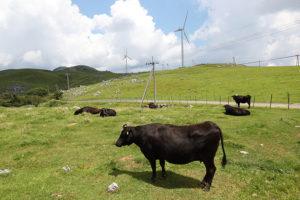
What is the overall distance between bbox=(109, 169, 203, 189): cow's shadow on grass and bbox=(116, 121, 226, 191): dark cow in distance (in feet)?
0.77

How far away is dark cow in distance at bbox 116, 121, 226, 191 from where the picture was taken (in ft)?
20.9

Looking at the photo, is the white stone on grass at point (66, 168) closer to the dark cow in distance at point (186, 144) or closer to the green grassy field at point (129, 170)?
the green grassy field at point (129, 170)

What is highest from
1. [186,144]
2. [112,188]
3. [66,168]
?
[186,144]

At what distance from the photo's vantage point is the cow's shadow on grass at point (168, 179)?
22.1ft

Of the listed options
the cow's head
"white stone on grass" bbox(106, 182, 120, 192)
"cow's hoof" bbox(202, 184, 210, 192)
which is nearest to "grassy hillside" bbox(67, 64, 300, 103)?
"cow's hoof" bbox(202, 184, 210, 192)

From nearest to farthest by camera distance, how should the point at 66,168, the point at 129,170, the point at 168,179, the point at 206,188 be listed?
the point at 206,188
the point at 168,179
the point at 66,168
the point at 129,170

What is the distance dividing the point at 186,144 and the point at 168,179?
1.80m

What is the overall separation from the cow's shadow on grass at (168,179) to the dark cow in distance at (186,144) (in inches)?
9.2

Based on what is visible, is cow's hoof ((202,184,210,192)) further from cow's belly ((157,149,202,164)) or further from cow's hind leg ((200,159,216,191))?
cow's belly ((157,149,202,164))

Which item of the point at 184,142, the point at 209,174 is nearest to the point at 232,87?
the point at 209,174

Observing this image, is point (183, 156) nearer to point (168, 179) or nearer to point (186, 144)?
point (186, 144)

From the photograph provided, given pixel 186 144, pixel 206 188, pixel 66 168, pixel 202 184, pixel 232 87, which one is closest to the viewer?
pixel 206 188

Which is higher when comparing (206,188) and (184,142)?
(184,142)

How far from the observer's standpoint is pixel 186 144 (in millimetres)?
6488
